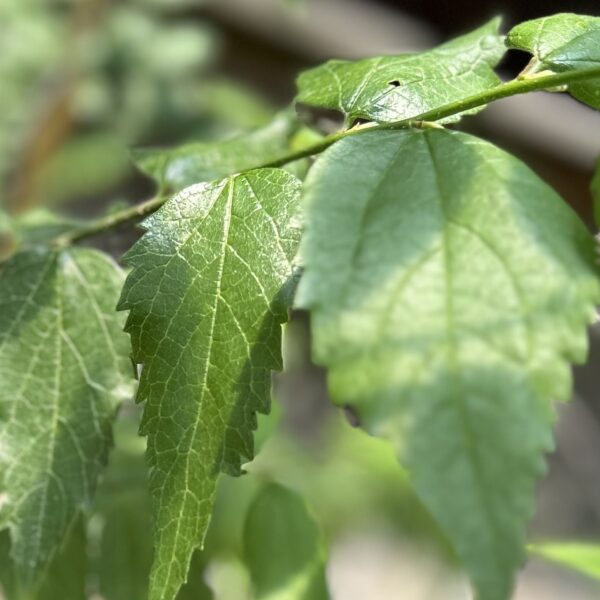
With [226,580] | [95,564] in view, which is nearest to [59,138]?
[226,580]

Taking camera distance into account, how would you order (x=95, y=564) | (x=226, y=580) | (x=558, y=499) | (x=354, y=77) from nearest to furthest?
(x=354, y=77)
(x=95, y=564)
(x=226, y=580)
(x=558, y=499)

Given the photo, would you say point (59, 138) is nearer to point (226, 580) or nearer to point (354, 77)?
point (226, 580)

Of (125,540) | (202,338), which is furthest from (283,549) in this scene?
(202,338)

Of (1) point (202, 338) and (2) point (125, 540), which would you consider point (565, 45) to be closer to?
(1) point (202, 338)

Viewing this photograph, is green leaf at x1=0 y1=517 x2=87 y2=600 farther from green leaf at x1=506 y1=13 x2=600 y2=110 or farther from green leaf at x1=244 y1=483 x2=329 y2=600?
green leaf at x1=506 y1=13 x2=600 y2=110

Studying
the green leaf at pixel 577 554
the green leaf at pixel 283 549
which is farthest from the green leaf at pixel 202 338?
the green leaf at pixel 577 554

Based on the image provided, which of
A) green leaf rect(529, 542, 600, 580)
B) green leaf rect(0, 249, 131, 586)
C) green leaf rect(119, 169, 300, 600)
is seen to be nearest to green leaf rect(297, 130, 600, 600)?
green leaf rect(119, 169, 300, 600)
